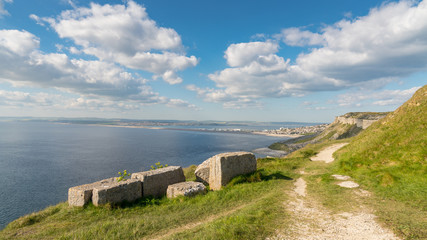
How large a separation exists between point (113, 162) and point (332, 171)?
57.0m

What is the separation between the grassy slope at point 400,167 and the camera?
8156 millimetres

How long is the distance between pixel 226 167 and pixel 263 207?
5.48 meters

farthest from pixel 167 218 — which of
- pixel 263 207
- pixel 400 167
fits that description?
pixel 400 167

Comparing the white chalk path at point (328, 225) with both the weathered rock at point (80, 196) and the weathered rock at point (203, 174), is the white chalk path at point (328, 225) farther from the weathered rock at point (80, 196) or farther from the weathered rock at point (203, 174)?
the weathered rock at point (80, 196)

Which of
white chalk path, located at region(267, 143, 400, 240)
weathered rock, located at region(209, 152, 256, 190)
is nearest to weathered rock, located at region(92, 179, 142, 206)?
weathered rock, located at region(209, 152, 256, 190)

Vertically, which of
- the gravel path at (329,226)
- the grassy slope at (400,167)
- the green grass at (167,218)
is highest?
the grassy slope at (400,167)

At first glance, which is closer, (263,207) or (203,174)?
(263,207)

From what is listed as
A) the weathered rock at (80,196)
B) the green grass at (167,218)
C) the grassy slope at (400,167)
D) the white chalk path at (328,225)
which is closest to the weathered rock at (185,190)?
the green grass at (167,218)

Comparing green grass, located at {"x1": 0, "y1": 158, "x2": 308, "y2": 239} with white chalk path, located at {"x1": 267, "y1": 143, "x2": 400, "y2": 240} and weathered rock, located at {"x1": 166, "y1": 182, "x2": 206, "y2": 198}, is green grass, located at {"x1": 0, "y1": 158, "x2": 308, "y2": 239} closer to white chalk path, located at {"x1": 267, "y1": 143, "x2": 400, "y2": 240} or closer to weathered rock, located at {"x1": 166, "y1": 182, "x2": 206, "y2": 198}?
weathered rock, located at {"x1": 166, "y1": 182, "x2": 206, "y2": 198}

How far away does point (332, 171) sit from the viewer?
17.1 meters

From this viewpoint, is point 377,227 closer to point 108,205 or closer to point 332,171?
point 332,171

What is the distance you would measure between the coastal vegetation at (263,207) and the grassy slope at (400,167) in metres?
0.03

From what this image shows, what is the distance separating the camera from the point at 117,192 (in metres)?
11.6

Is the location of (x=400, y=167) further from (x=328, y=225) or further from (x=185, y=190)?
(x=185, y=190)
